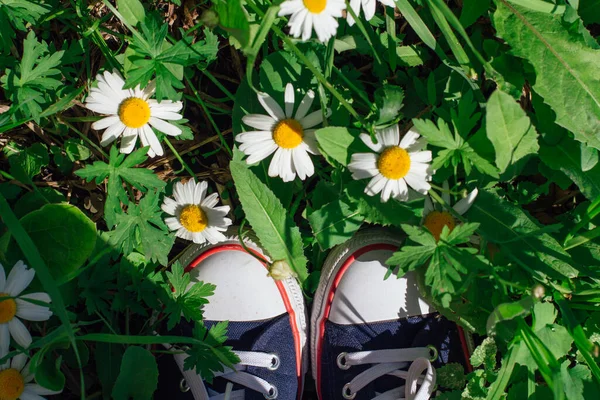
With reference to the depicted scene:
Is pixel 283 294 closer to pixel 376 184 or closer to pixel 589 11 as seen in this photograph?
pixel 376 184

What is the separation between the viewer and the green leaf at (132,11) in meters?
1.73

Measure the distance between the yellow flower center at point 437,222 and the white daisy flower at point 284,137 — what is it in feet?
1.30

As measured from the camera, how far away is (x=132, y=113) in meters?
1.69

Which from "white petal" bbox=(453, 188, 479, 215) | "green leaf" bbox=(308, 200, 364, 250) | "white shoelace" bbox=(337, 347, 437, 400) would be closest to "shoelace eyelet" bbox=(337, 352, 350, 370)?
"white shoelace" bbox=(337, 347, 437, 400)

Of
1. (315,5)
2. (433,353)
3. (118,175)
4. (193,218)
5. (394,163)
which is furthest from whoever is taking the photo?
(433,353)

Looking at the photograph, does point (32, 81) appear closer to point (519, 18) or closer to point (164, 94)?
point (164, 94)

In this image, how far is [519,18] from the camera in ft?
5.48

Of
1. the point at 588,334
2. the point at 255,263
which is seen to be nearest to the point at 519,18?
the point at 588,334

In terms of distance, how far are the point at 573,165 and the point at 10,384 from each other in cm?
185

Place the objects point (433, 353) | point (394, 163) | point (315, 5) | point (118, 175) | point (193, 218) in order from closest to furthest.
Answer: point (315, 5)
point (394, 163)
point (118, 175)
point (193, 218)
point (433, 353)

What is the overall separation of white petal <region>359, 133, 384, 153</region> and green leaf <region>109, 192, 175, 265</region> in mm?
651

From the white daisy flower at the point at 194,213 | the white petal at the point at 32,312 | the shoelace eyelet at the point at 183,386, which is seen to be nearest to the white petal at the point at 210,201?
the white daisy flower at the point at 194,213

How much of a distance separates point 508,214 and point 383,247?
0.44 meters

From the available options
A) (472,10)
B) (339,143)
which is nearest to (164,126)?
(339,143)
